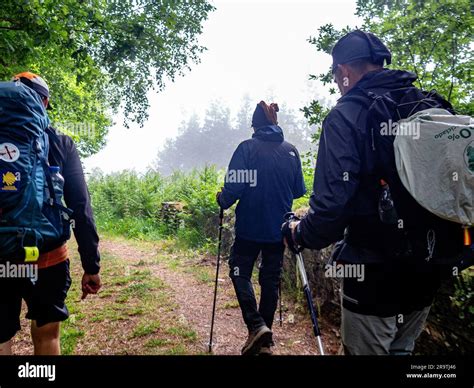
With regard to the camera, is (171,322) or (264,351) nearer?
(264,351)

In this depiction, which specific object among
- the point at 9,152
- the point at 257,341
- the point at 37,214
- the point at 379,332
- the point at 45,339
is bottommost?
the point at 257,341

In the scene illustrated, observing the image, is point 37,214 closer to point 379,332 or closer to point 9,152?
point 9,152

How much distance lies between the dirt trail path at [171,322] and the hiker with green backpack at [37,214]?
1.95 metres

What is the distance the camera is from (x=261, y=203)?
3.72 metres

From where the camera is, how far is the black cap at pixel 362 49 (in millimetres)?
2088

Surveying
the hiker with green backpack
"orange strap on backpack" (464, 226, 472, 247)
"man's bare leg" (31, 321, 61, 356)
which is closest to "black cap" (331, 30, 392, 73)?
"orange strap on backpack" (464, 226, 472, 247)

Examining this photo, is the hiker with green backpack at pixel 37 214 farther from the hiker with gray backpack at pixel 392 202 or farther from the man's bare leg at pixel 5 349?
the hiker with gray backpack at pixel 392 202

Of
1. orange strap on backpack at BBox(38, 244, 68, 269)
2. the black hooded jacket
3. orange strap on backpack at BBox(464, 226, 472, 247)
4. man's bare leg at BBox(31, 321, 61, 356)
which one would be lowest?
man's bare leg at BBox(31, 321, 61, 356)

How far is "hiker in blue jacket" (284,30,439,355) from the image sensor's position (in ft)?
5.92

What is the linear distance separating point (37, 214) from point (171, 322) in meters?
3.31

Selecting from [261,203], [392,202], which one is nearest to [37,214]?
[392,202]

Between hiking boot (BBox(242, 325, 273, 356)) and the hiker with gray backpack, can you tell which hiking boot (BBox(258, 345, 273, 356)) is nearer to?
hiking boot (BBox(242, 325, 273, 356))

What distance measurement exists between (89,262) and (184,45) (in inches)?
543

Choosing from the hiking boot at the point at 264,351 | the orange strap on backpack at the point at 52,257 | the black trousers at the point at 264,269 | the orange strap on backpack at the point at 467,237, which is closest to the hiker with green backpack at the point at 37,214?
the orange strap on backpack at the point at 52,257
